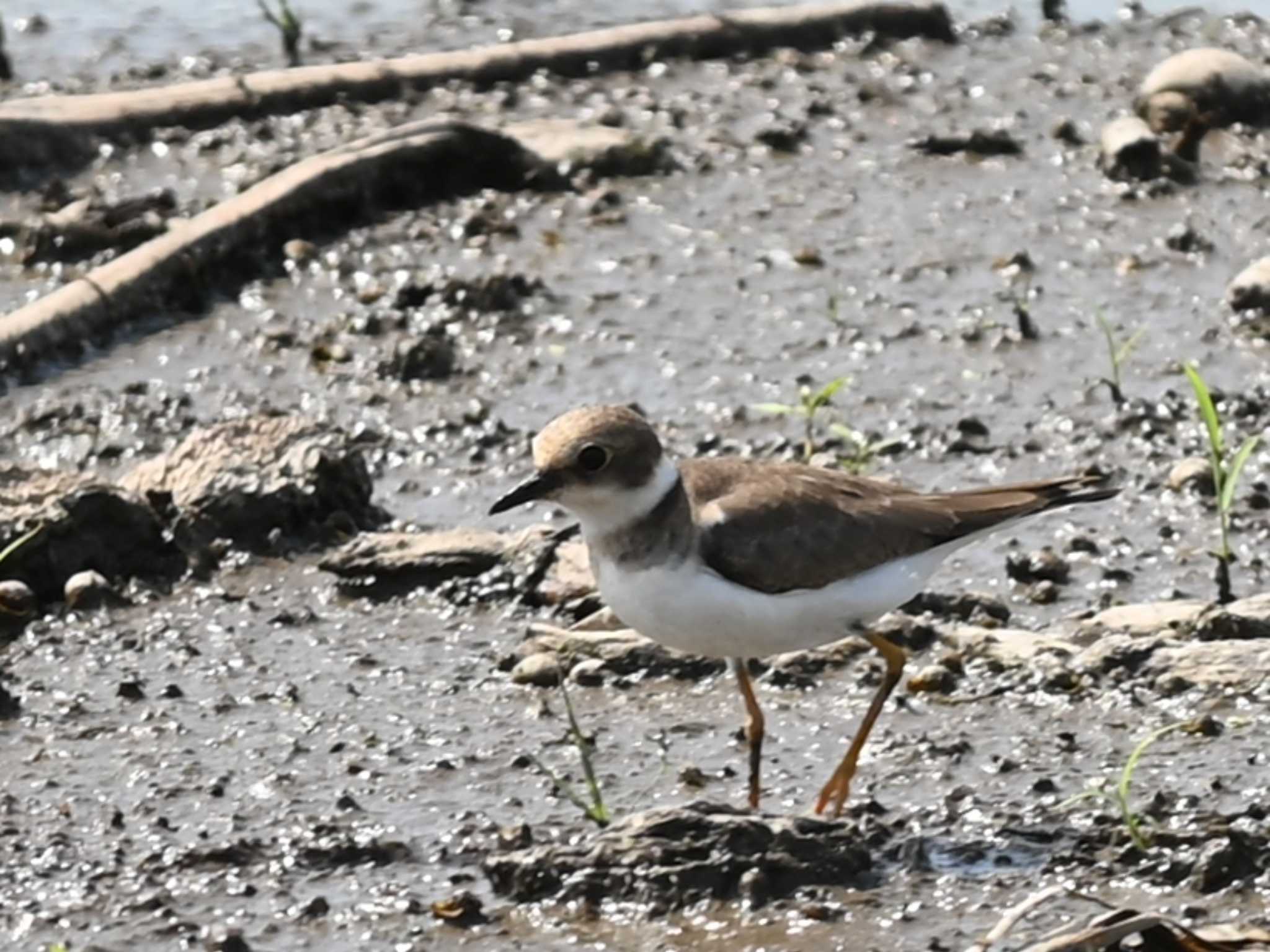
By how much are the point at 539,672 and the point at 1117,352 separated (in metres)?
3.42

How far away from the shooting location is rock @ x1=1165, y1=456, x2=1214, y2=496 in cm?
832

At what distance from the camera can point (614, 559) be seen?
612 centimetres

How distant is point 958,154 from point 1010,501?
221 inches

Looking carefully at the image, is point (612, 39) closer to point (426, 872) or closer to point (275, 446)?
point (275, 446)

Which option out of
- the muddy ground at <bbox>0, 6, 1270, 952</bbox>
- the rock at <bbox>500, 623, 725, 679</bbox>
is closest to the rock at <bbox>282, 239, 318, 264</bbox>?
the muddy ground at <bbox>0, 6, 1270, 952</bbox>

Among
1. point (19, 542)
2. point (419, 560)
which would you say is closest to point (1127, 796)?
point (419, 560)

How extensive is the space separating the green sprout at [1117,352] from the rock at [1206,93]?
7.76 feet

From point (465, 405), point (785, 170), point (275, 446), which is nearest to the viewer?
point (275, 446)

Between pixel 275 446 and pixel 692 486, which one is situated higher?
pixel 692 486

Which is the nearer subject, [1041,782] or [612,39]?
[1041,782]

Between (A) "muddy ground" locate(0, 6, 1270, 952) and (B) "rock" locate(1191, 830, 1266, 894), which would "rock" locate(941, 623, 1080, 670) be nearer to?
(A) "muddy ground" locate(0, 6, 1270, 952)

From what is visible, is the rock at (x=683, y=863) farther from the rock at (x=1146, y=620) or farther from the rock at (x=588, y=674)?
the rock at (x=1146, y=620)

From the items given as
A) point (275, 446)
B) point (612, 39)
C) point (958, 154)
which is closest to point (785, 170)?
point (958, 154)

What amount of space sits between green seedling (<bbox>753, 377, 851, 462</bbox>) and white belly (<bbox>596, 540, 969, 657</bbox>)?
1.90 meters
